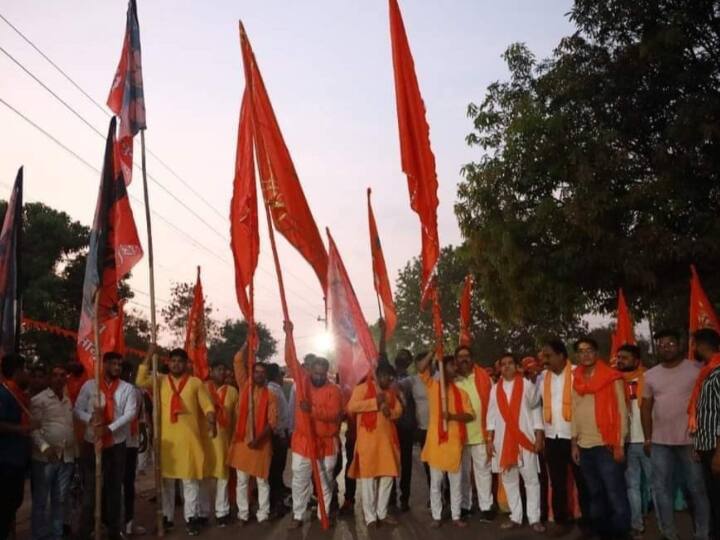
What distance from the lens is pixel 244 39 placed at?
336 inches

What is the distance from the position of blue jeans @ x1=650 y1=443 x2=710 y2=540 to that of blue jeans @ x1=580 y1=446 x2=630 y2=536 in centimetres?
33

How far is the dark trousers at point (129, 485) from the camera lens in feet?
26.7

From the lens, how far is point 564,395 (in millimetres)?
7406

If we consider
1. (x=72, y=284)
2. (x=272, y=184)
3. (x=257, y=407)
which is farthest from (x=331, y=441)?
(x=72, y=284)

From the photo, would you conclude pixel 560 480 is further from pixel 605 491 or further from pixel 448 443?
pixel 448 443

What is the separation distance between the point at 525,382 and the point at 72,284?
2560 cm

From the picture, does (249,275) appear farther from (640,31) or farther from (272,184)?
(640,31)

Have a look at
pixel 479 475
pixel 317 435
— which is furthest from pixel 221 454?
pixel 479 475

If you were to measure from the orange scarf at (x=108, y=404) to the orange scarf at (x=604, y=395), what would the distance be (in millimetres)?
4828

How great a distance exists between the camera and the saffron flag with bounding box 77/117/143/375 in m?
7.47

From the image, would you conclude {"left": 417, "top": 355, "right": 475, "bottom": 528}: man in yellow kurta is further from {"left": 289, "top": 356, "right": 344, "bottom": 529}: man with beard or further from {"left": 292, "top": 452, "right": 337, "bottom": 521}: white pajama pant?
{"left": 292, "top": 452, "right": 337, "bottom": 521}: white pajama pant

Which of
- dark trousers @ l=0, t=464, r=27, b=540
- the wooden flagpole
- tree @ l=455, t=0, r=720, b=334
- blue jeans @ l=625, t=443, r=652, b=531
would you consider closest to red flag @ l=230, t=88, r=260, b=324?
the wooden flagpole

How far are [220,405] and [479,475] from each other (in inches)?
134

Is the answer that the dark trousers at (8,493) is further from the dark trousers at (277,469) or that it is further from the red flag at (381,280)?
the red flag at (381,280)
